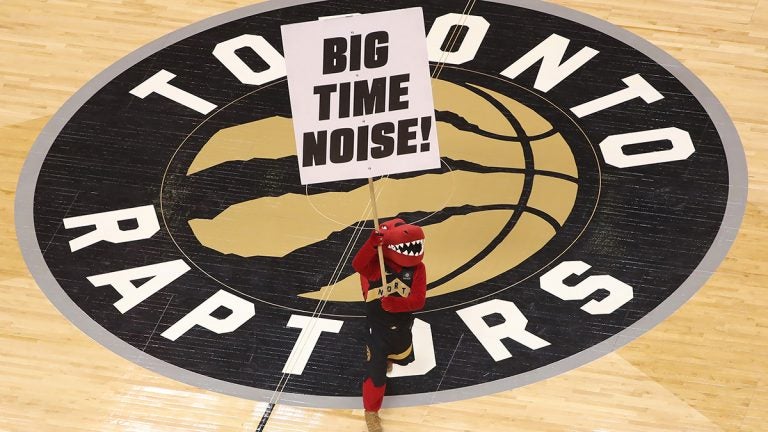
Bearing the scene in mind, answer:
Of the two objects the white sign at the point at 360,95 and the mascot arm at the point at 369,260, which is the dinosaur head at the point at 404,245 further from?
the white sign at the point at 360,95

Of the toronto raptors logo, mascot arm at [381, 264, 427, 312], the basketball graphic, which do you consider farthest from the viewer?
the basketball graphic

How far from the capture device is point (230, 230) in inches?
451

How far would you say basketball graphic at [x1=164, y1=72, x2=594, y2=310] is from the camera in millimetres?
11086

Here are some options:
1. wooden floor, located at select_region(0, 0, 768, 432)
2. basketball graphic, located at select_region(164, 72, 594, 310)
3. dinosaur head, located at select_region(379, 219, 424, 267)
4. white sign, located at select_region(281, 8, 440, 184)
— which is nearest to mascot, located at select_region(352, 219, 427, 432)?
dinosaur head, located at select_region(379, 219, 424, 267)

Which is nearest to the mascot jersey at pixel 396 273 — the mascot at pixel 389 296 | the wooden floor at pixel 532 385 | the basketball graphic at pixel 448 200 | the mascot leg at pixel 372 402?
the mascot at pixel 389 296

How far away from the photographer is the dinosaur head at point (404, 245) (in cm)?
970

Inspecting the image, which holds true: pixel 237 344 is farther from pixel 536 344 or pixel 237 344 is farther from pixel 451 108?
pixel 451 108

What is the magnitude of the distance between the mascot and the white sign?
46cm

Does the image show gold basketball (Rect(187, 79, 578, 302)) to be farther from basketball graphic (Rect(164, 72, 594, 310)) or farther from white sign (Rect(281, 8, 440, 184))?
white sign (Rect(281, 8, 440, 184))

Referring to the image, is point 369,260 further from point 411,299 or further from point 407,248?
point 411,299

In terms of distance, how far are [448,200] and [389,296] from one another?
6.40ft

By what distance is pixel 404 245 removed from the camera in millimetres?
9695

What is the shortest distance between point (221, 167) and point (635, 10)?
412 cm

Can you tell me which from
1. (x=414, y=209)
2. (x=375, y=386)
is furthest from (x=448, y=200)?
(x=375, y=386)
